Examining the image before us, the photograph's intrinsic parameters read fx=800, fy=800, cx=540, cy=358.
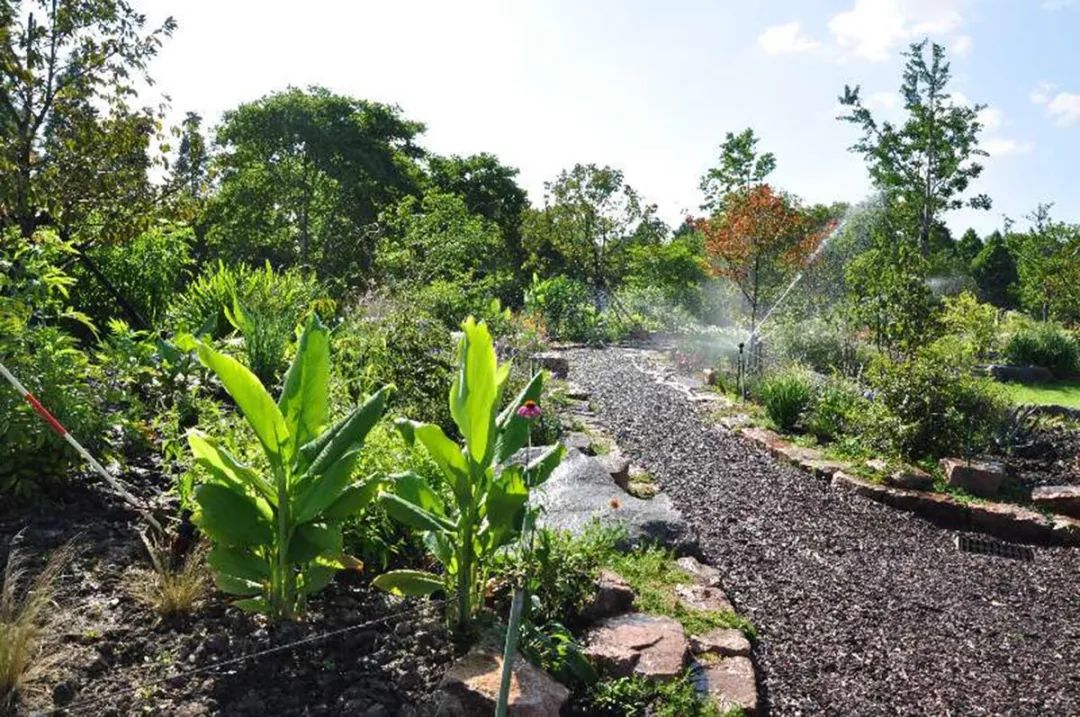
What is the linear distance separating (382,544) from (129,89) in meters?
4.13

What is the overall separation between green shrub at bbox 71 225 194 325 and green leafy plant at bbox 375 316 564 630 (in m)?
5.39

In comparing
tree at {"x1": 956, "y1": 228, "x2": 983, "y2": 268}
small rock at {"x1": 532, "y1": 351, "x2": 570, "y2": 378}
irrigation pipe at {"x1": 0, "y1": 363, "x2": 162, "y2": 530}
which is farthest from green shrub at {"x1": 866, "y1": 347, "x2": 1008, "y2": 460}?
tree at {"x1": 956, "y1": 228, "x2": 983, "y2": 268}

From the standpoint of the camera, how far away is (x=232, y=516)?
94.0 inches

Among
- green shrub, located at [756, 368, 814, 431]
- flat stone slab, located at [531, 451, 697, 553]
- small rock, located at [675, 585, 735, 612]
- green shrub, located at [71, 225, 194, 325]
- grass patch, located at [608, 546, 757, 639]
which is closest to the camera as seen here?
grass patch, located at [608, 546, 757, 639]

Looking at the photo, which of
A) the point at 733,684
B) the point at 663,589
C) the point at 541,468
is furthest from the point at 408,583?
the point at 663,589

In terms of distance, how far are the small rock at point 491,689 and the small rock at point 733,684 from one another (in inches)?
23.3

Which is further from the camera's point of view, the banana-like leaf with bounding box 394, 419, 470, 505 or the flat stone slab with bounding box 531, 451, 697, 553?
the flat stone slab with bounding box 531, 451, 697, 553

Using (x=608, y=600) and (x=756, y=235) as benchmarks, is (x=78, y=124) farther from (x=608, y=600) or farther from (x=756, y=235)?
(x=756, y=235)

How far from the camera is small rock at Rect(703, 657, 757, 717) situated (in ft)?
8.84

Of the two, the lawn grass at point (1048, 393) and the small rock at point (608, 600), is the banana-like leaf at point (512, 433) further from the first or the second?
the lawn grass at point (1048, 393)

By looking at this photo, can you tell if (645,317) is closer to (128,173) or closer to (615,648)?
(128,173)

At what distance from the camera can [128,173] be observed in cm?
537

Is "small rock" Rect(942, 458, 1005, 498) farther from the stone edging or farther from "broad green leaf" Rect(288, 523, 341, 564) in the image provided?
"broad green leaf" Rect(288, 523, 341, 564)

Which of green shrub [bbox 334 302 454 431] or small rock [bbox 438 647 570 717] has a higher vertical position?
green shrub [bbox 334 302 454 431]
